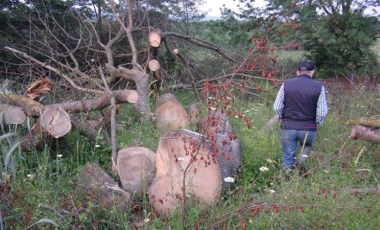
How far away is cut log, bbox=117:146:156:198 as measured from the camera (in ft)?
14.1

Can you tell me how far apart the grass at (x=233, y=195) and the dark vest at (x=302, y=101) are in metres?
0.46

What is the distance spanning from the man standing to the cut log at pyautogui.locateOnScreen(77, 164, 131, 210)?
6.44ft

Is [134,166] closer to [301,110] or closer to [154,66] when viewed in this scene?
[301,110]

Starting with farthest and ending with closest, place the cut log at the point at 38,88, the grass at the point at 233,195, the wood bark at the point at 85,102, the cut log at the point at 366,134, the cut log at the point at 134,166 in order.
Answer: the cut log at the point at 38,88 < the wood bark at the point at 85,102 < the cut log at the point at 366,134 < the cut log at the point at 134,166 < the grass at the point at 233,195

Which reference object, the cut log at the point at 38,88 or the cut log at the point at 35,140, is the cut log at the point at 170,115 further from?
the cut log at the point at 35,140

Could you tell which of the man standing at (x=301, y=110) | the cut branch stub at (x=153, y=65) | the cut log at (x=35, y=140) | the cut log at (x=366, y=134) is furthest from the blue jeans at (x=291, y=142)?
the cut branch stub at (x=153, y=65)

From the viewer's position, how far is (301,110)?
485 cm

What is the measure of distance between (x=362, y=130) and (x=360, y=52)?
30.3 feet

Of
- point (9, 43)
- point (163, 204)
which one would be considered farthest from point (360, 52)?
point (163, 204)

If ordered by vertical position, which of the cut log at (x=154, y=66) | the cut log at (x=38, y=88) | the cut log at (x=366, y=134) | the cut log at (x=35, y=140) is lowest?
the cut log at (x=366, y=134)

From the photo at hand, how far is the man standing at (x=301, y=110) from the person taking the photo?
4824 millimetres

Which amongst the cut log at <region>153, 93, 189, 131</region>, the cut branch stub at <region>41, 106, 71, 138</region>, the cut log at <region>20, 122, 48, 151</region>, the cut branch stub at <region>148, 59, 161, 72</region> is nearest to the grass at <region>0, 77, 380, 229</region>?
the cut log at <region>20, 122, 48, 151</region>

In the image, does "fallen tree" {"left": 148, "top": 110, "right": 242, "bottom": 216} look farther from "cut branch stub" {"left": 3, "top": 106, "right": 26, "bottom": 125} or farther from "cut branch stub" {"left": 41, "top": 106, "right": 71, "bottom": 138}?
"cut branch stub" {"left": 3, "top": 106, "right": 26, "bottom": 125}

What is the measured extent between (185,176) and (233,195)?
518 millimetres
